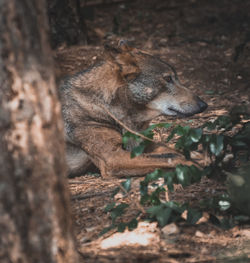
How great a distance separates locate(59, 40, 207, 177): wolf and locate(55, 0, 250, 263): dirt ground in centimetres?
20

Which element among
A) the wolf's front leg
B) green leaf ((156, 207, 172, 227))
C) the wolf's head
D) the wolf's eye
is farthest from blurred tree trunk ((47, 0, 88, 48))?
green leaf ((156, 207, 172, 227))

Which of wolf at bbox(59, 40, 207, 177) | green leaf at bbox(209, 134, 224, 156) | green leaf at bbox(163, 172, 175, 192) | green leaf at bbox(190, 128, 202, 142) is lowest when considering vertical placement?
green leaf at bbox(163, 172, 175, 192)

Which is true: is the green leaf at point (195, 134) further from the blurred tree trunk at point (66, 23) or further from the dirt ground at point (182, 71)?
the blurred tree trunk at point (66, 23)

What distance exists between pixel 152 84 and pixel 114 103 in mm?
439

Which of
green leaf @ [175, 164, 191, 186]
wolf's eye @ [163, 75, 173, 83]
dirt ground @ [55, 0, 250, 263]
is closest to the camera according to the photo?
dirt ground @ [55, 0, 250, 263]

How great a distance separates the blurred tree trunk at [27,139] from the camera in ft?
6.77

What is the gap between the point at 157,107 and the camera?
4602mm

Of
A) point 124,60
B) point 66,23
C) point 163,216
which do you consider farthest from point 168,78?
point 66,23

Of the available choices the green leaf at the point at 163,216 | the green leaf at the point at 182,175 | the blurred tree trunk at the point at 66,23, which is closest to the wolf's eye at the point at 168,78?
the green leaf at the point at 182,175

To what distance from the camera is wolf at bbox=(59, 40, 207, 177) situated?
4355 millimetres

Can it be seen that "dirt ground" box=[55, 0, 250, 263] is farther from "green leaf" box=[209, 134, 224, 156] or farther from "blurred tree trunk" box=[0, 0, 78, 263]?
"blurred tree trunk" box=[0, 0, 78, 263]

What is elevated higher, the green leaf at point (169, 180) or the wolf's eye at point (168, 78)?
the wolf's eye at point (168, 78)

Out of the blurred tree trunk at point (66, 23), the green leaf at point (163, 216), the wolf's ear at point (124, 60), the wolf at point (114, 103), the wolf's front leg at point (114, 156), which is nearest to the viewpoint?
the green leaf at point (163, 216)

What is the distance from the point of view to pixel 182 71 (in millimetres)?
7223
